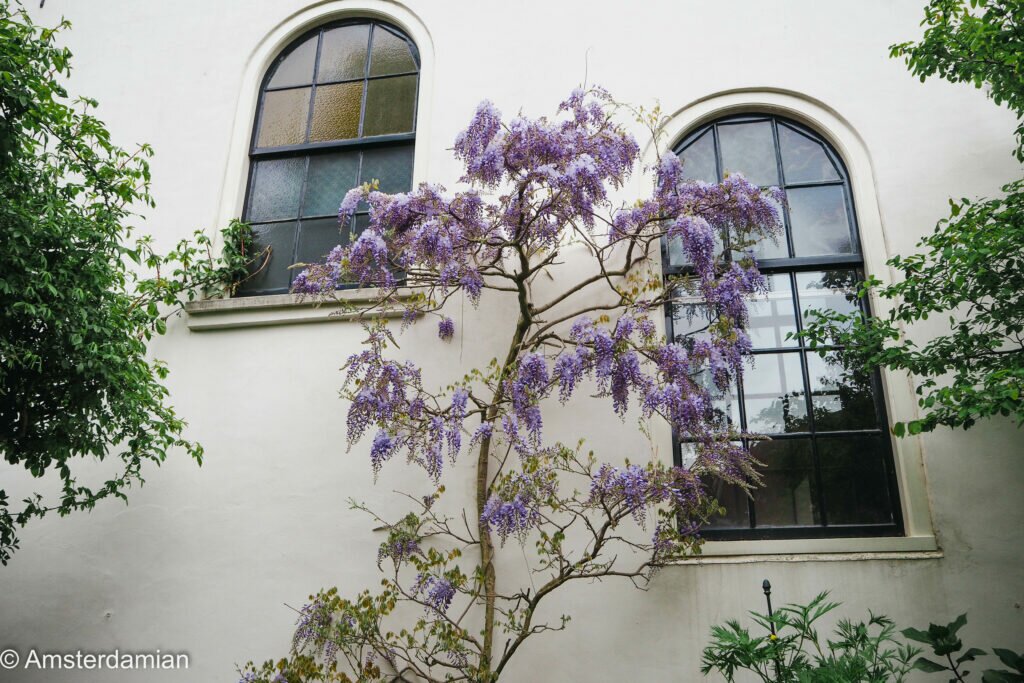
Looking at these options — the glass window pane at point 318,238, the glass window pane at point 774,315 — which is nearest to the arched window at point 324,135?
the glass window pane at point 318,238

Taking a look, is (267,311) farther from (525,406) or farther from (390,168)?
(525,406)

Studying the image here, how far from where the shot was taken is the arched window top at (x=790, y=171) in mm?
4965

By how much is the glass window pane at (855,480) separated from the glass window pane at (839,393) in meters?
0.10

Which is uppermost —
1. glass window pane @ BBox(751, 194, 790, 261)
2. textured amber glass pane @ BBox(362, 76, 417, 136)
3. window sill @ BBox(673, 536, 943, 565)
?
textured amber glass pane @ BBox(362, 76, 417, 136)

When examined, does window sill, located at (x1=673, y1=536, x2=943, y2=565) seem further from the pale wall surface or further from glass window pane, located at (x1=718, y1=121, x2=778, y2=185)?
glass window pane, located at (x1=718, y1=121, x2=778, y2=185)

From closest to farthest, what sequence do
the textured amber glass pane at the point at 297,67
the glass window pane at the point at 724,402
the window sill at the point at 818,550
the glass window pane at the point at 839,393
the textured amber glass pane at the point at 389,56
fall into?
the window sill at the point at 818,550 → the glass window pane at the point at 839,393 → the glass window pane at the point at 724,402 → the textured amber glass pane at the point at 389,56 → the textured amber glass pane at the point at 297,67

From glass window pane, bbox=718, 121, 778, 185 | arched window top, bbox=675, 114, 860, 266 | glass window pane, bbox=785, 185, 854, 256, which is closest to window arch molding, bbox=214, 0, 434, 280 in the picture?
arched window top, bbox=675, 114, 860, 266

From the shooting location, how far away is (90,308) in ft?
12.7

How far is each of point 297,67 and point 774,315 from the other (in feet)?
14.5

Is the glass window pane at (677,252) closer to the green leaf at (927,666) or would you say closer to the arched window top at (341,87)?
the arched window top at (341,87)

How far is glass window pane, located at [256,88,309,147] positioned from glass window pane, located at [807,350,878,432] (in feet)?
14.1

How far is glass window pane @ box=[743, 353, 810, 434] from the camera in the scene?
4.61 m

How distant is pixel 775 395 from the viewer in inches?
184

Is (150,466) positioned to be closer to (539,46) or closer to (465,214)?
(465,214)
